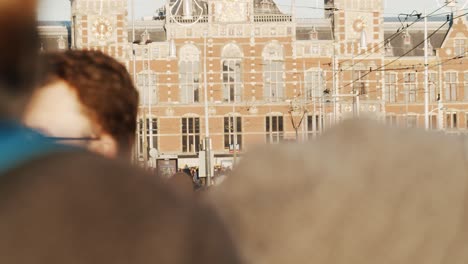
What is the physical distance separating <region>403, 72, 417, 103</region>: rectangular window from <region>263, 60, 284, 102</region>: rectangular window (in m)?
4.94

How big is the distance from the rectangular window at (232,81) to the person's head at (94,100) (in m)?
38.4

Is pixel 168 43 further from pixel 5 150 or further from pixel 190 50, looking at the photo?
pixel 5 150

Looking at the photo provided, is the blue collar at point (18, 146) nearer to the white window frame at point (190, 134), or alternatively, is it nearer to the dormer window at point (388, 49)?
the white window frame at point (190, 134)

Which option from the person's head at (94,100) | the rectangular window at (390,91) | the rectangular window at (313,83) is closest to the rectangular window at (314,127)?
the person's head at (94,100)

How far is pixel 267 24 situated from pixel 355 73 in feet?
12.8

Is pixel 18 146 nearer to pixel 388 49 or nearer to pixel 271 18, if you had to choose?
pixel 271 18

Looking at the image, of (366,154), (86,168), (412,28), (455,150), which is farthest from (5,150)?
(412,28)

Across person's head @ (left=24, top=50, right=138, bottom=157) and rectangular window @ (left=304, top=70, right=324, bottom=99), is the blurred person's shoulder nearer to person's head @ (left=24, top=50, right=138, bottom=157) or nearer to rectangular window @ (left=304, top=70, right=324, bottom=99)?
person's head @ (left=24, top=50, right=138, bottom=157)

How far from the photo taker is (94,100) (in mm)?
1121

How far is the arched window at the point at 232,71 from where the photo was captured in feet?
130

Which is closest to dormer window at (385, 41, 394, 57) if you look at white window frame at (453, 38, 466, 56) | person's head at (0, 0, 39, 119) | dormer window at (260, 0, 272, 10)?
white window frame at (453, 38, 466, 56)

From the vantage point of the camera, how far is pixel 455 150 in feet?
3.18

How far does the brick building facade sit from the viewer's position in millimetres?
39625

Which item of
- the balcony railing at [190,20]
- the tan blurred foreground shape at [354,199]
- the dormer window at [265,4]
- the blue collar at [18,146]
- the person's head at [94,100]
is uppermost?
the dormer window at [265,4]
